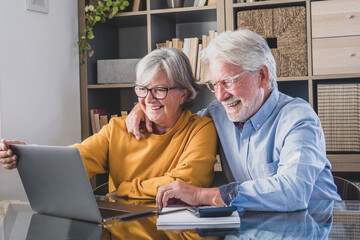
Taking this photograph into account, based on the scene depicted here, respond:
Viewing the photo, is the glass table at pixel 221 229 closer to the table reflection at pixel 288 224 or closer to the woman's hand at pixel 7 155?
the table reflection at pixel 288 224

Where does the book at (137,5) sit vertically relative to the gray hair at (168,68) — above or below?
above

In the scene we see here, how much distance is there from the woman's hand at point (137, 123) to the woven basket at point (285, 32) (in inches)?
55.8

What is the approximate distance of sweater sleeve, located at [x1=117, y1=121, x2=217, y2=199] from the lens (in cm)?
166

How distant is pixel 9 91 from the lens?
266 cm

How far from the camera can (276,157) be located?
1676 mm

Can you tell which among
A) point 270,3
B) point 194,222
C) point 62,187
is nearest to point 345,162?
point 270,3

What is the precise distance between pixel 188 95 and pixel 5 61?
128 cm

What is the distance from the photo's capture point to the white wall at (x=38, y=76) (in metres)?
2.65

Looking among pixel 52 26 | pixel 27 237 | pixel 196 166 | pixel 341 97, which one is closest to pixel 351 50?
pixel 341 97

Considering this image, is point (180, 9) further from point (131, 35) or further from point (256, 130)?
point (256, 130)

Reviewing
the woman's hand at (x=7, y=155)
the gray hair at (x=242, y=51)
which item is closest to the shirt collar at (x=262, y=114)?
the gray hair at (x=242, y=51)

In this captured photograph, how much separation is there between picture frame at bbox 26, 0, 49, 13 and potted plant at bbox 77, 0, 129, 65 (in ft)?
1.19

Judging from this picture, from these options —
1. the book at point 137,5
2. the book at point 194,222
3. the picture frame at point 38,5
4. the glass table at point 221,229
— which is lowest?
the glass table at point 221,229

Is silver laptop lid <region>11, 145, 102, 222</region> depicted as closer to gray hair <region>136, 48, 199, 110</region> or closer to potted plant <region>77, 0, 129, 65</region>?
gray hair <region>136, 48, 199, 110</region>
